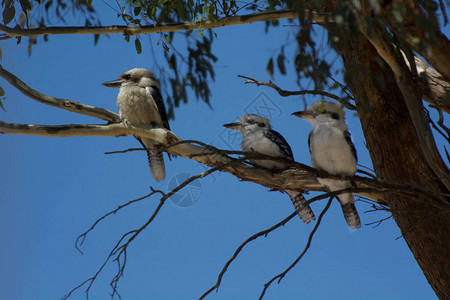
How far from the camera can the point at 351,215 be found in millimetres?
2854

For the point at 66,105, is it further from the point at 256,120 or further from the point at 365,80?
the point at 365,80

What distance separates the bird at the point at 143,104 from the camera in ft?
11.9

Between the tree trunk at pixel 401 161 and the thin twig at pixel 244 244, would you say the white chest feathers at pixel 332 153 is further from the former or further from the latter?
the thin twig at pixel 244 244

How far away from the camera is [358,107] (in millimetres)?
2646

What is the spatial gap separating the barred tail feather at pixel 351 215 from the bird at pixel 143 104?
1.44 meters

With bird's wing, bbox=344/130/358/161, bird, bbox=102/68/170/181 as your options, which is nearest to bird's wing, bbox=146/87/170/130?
bird, bbox=102/68/170/181

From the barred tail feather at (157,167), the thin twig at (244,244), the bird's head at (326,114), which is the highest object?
the barred tail feather at (157,167)

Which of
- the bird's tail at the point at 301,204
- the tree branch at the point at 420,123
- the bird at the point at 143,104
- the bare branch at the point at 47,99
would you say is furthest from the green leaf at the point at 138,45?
the tree branch at the point at 420,123

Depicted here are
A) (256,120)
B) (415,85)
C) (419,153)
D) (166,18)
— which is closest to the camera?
(415,85)

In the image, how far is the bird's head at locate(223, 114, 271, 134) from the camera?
3242 mm

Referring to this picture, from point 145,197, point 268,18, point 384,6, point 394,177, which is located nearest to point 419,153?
point 394,177

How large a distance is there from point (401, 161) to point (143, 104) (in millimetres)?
1926

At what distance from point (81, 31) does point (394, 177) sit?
6.58 feet

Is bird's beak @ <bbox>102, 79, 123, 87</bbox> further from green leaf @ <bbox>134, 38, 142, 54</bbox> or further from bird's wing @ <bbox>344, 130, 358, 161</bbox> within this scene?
bird's wing @ <bbox>344, 130, 358, 161</bbox>
